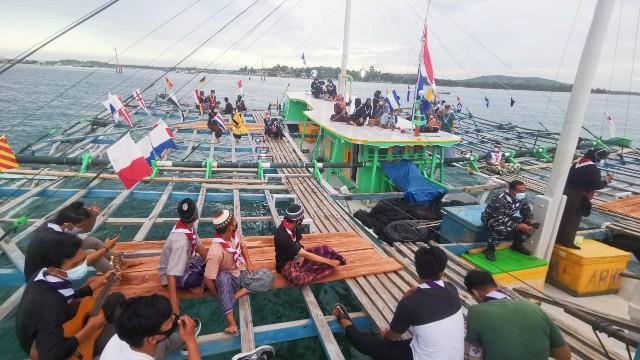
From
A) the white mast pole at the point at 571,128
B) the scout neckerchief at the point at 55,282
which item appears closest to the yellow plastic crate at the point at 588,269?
the white mast pole at the point at 571,128

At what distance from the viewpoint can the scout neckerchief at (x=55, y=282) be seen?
321cm

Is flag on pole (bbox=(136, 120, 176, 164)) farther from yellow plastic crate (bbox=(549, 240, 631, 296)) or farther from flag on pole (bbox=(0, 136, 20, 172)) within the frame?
yellow plastic crate (bbox=(549, 240, 631, 296))

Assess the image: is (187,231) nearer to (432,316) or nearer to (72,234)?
(72,234)

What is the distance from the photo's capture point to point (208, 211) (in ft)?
36.5

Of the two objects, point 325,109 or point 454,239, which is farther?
point 325,109

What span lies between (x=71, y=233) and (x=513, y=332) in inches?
207

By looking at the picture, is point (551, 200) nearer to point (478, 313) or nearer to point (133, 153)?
point (478, 313)

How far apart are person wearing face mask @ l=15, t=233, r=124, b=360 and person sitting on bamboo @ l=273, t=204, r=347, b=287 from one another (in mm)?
2561

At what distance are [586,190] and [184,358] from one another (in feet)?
25.9

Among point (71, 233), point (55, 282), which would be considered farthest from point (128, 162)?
point (55, 282)

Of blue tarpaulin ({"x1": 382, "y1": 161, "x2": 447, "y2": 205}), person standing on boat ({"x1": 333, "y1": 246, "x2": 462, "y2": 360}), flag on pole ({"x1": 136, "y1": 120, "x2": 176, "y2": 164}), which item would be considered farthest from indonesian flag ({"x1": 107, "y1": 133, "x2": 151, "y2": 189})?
blue tarpaulin ({"x1": 382, "y1": 161, "x2": 447, "y2": 205})

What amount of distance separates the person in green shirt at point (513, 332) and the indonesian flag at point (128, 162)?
237 inches

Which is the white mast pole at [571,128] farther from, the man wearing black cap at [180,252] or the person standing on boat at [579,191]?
the man wearing black cap at [180,252]

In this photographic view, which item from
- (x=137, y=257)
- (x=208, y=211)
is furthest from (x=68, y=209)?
(x=208, y=211)
